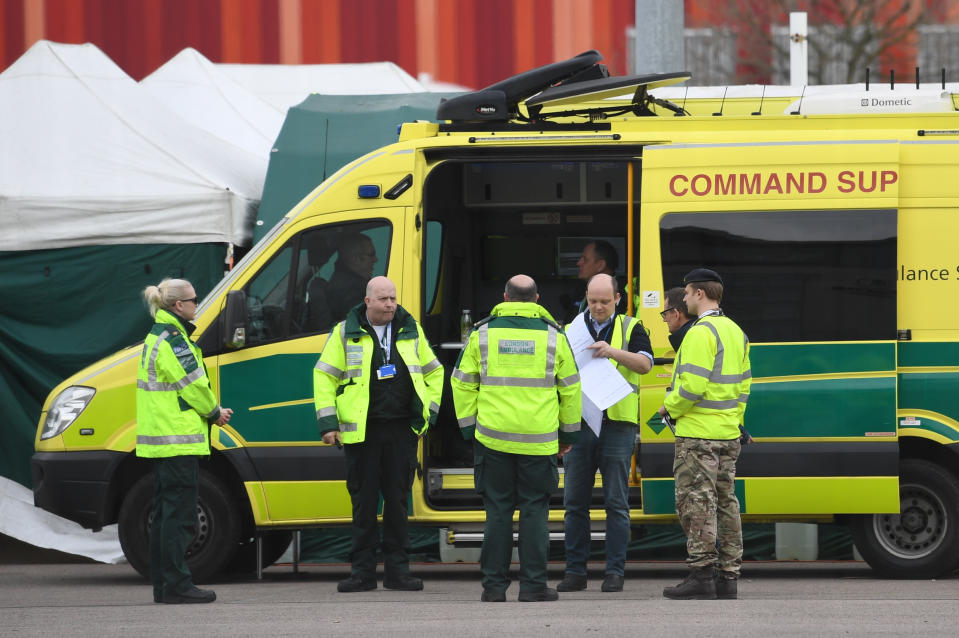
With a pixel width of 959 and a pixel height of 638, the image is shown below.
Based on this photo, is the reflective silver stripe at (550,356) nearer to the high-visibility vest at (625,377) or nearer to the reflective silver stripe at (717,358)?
the high-visibility vest at (625,377)

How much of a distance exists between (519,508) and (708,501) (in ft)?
3.35

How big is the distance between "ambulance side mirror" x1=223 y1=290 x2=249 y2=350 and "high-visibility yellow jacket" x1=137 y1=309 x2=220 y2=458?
0.80m

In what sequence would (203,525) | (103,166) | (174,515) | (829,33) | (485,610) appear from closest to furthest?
1. (485,610)
2. (174,515)
3. (203,525)
4. (103,166)
5. (829,33)

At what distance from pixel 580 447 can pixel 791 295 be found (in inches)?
62.1

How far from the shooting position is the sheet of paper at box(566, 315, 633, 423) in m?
8.75

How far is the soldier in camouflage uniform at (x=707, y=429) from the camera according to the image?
26.8 ft

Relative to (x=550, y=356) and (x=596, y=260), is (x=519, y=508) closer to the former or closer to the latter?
(x=550, y=356)

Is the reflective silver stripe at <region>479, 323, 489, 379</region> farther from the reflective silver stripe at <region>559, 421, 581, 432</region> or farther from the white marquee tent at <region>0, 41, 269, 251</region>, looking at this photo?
the white marquee tent at <region>0, 41, 269, 251</region>

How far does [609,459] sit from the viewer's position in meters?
8.80

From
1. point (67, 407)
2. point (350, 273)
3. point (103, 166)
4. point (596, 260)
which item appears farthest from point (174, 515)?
point (103, 166)

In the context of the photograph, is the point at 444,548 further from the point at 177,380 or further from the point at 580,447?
the point at 177,380

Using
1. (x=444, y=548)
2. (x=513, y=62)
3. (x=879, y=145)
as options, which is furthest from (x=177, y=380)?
(x=513, y=62)

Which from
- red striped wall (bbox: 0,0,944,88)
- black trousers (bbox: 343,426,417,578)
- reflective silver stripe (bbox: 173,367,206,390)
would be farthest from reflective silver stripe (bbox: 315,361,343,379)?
red striped wall (bbox: 0,0,944,88)

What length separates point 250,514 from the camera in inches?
386
